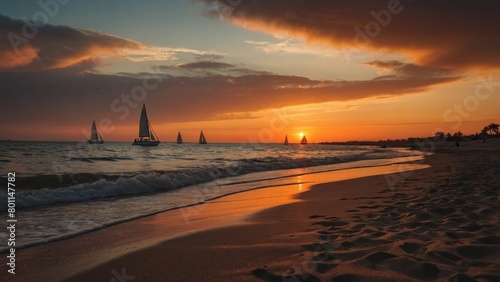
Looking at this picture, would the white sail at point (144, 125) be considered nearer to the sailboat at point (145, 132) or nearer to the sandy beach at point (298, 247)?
the sailboat at point (145, 132)

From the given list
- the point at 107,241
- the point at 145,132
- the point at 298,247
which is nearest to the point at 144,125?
the point at 145,132

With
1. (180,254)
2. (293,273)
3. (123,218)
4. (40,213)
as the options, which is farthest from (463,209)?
(40,213)

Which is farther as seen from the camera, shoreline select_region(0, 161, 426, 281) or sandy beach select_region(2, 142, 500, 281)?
shoreline select_region(0, 161, 426, 281)

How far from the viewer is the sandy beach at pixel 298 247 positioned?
369 centimetres

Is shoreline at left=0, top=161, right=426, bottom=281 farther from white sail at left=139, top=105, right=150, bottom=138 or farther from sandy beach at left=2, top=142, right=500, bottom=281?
white sail at left=139, top=105, right=150, bottom=138

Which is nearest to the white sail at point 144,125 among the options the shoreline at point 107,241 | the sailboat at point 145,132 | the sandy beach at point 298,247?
the sailboat at point 145,132

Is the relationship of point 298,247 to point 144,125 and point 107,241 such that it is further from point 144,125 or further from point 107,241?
point 144,125

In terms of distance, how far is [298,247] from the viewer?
4648 millimetres

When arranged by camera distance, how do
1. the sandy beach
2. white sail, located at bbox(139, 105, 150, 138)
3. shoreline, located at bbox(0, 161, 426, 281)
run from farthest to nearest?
white sail, located at bbox(139, 105, 150, 138) → shoreline, located at bbox(0, 161, 426, 281) → the sandy beach

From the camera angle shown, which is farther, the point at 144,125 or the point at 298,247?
the point at 144,125

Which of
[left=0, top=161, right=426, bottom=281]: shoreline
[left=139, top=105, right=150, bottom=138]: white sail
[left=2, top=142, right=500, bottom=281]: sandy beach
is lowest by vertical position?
[left=0, top=161, right=426, bottom=281]: shoreline

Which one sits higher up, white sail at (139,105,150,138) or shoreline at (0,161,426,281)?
white sail at (139,105,150,138)

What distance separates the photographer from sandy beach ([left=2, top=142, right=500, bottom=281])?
3.69 meters

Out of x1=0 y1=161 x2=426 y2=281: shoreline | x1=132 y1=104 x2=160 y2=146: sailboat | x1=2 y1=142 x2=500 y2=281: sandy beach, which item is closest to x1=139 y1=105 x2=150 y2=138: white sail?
x1=132 y1=104 x2=160 y2=146: sailboat
